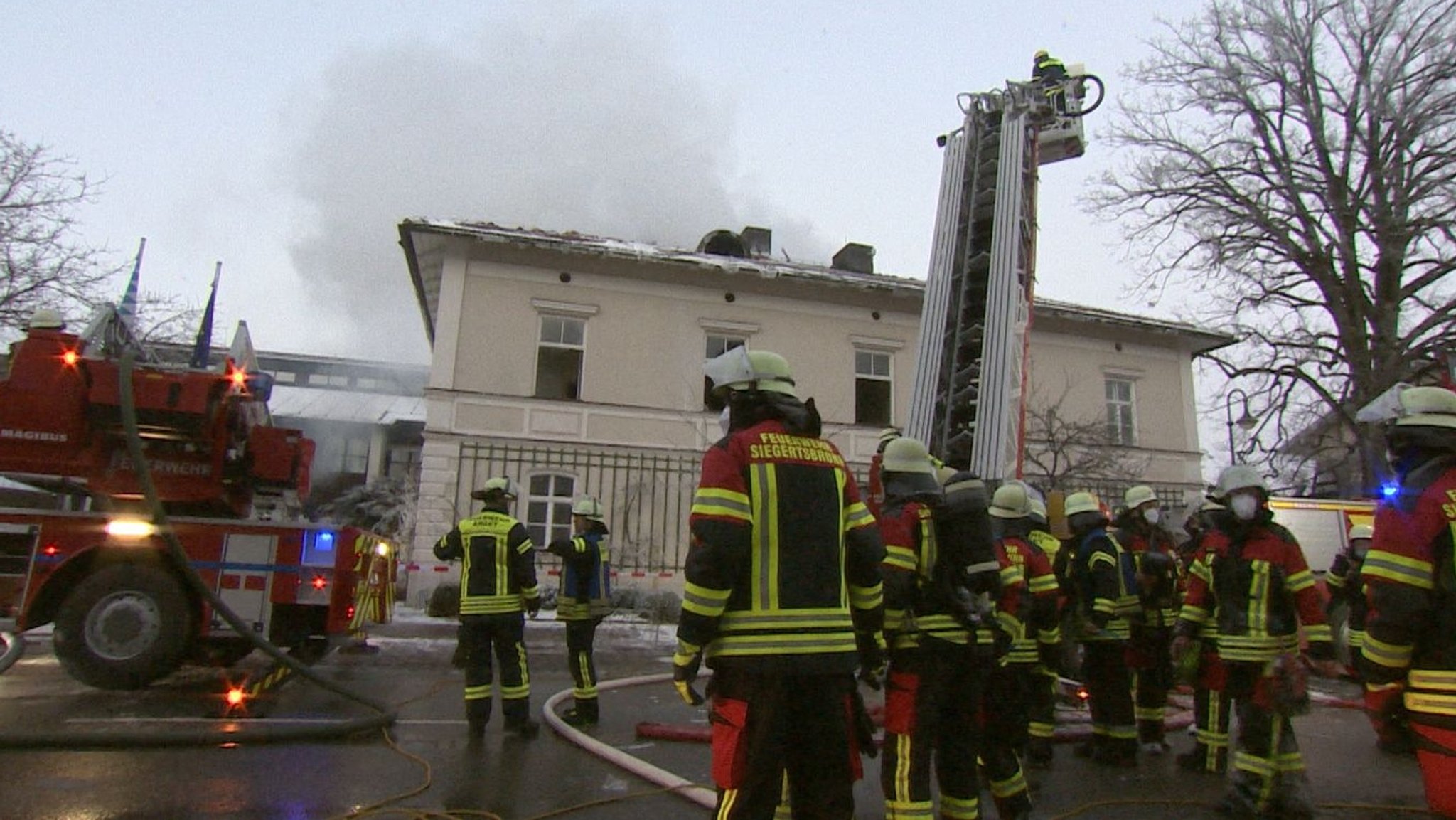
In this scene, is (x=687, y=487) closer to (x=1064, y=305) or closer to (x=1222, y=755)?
(x=1064, y=305)

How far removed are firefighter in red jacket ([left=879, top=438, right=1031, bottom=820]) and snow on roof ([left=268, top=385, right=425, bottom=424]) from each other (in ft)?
95.6

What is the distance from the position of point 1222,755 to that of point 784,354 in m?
13.5

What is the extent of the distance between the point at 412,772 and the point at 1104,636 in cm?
438

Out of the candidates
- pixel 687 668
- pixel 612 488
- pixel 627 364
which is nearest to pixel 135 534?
pixel 687 668

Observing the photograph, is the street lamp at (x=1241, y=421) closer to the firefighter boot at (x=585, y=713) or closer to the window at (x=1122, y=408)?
the window at (x=1122, y=408)

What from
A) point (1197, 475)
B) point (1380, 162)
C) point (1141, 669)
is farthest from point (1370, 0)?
point (1141, 669)

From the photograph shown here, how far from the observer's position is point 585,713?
6.50 meters

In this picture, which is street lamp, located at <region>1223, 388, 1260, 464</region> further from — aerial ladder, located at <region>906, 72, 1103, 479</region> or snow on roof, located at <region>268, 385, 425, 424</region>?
snow on roof, located at <region>268, 385, 425, 424</region>

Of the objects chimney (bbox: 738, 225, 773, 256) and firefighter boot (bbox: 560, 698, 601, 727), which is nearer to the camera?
firefighter boot (bbox: 560, 698, 601, 727)

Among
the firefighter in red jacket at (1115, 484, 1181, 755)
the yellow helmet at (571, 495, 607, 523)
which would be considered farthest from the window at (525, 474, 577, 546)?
the firefighter in red jacket at (1115, 484, 1181, 755)

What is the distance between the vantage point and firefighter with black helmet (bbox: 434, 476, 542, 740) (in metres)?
6.11

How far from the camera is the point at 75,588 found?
6.96 m

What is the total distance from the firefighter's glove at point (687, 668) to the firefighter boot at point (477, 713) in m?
3.38

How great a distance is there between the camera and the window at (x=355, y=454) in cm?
3095
